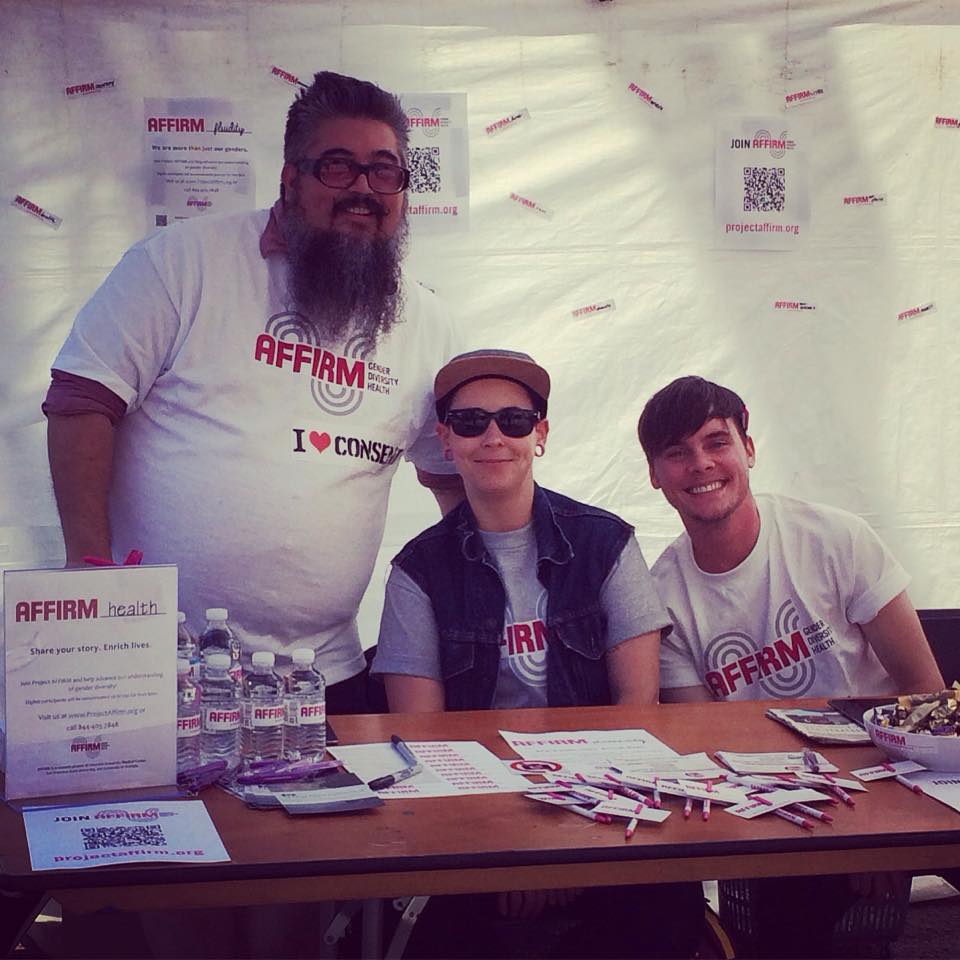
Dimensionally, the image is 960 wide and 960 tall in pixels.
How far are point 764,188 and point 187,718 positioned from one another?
1.98m

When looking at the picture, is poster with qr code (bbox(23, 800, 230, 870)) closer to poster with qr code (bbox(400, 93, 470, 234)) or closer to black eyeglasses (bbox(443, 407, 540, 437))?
black eyeglasses (bbox(443, 407, 540, 437))

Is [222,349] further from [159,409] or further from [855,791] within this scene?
[855,791]

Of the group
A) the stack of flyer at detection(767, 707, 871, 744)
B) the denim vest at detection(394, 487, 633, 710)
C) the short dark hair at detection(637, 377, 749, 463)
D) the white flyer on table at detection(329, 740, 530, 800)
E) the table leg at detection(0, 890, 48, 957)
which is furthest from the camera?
the short dark hair at detection(637, 377, 749, 463)

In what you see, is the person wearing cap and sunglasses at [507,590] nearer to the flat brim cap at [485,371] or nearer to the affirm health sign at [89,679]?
the flat brim cap at [485,371]

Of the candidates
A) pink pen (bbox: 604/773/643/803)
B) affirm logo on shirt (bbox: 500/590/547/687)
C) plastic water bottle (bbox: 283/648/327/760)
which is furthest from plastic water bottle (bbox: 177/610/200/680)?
affirm logo on shirt (bbox: 500/590/547/687)

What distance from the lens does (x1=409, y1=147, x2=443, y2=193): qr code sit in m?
Answer: 2.97

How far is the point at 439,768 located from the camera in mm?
1972

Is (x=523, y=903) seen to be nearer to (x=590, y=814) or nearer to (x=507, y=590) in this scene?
(x=590, y=814)

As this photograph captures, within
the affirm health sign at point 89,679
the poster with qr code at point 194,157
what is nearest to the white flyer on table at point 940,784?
the affirm health sign at point 89,679

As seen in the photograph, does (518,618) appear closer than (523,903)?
No

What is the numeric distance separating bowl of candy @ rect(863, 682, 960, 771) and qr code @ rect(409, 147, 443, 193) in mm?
1620

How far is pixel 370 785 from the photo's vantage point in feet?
6.11

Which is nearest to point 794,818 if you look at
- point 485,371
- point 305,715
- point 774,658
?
point 305,715

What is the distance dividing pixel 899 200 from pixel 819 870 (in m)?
2.00
